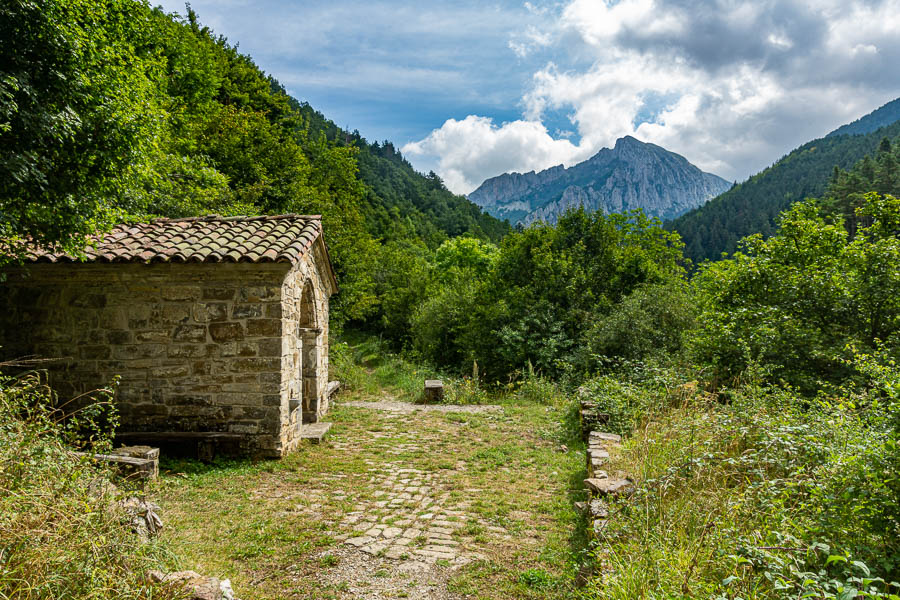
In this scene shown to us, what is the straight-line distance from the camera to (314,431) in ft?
27.1

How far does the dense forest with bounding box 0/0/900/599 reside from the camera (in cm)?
284

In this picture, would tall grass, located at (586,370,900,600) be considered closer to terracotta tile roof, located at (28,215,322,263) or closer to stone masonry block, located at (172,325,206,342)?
terracotta tile roof, located at (28,215,322,263)

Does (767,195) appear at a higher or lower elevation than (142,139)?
higher

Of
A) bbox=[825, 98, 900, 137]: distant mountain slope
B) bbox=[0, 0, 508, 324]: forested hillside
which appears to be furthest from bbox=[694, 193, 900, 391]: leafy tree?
bbox=[825, 98, 900, 137]: distant mountain slope

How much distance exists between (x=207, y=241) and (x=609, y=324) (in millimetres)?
9714

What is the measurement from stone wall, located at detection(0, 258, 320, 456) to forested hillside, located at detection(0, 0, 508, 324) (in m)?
1.20

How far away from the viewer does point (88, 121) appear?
19.4 feet

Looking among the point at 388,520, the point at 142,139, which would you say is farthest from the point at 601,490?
the point at 142,139

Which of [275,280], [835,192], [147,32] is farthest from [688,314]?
[835,192]

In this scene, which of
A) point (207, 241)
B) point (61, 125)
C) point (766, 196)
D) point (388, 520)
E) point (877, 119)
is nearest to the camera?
point (388, 520)

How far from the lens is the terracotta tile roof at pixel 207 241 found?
6.67 meters

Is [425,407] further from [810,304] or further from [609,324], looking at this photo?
[810,304]

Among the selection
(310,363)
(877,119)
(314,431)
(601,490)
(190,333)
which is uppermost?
(877,119)

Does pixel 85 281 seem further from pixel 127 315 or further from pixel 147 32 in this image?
pixel 147 32
